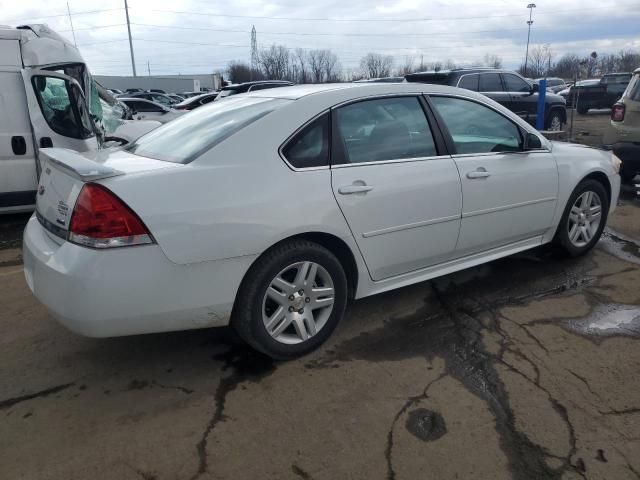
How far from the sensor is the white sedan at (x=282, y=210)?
2.53 metres

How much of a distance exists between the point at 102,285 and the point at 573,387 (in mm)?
2510

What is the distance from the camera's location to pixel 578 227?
15.2ft

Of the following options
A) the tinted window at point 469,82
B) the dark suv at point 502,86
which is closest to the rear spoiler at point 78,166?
the dark suv at point 502,86

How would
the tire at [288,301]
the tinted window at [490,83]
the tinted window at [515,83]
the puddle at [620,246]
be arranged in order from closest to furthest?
the tire at [288,301] → the puddle at [620,246] → the tinted window at [490,83] → the tinted window at [515,83]

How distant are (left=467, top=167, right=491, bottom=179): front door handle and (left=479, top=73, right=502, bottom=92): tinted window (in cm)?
895

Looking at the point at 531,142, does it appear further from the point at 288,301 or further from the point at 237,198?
the point at 237,198

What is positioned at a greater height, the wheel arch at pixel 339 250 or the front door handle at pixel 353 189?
the front door handle at pixel 353 189

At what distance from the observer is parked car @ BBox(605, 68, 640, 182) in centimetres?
687

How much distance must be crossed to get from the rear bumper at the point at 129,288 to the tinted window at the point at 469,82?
994 centimetres

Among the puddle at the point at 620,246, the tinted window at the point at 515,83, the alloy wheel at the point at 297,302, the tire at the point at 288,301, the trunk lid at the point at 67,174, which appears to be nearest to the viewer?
the trunk lid at the point at 67,174

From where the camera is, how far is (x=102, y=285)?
2.47 meters

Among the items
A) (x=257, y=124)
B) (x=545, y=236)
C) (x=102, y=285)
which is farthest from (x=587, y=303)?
(x=102, y=285)

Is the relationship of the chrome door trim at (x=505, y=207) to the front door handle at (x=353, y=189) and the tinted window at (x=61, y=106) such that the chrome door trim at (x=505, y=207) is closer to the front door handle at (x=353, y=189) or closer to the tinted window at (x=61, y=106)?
the front door handle at (x=353, y=189)

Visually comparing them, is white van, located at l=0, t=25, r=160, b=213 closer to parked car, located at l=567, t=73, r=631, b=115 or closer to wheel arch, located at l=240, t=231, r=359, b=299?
wheel arch, located at l=240, t=231, r=359, b=299
